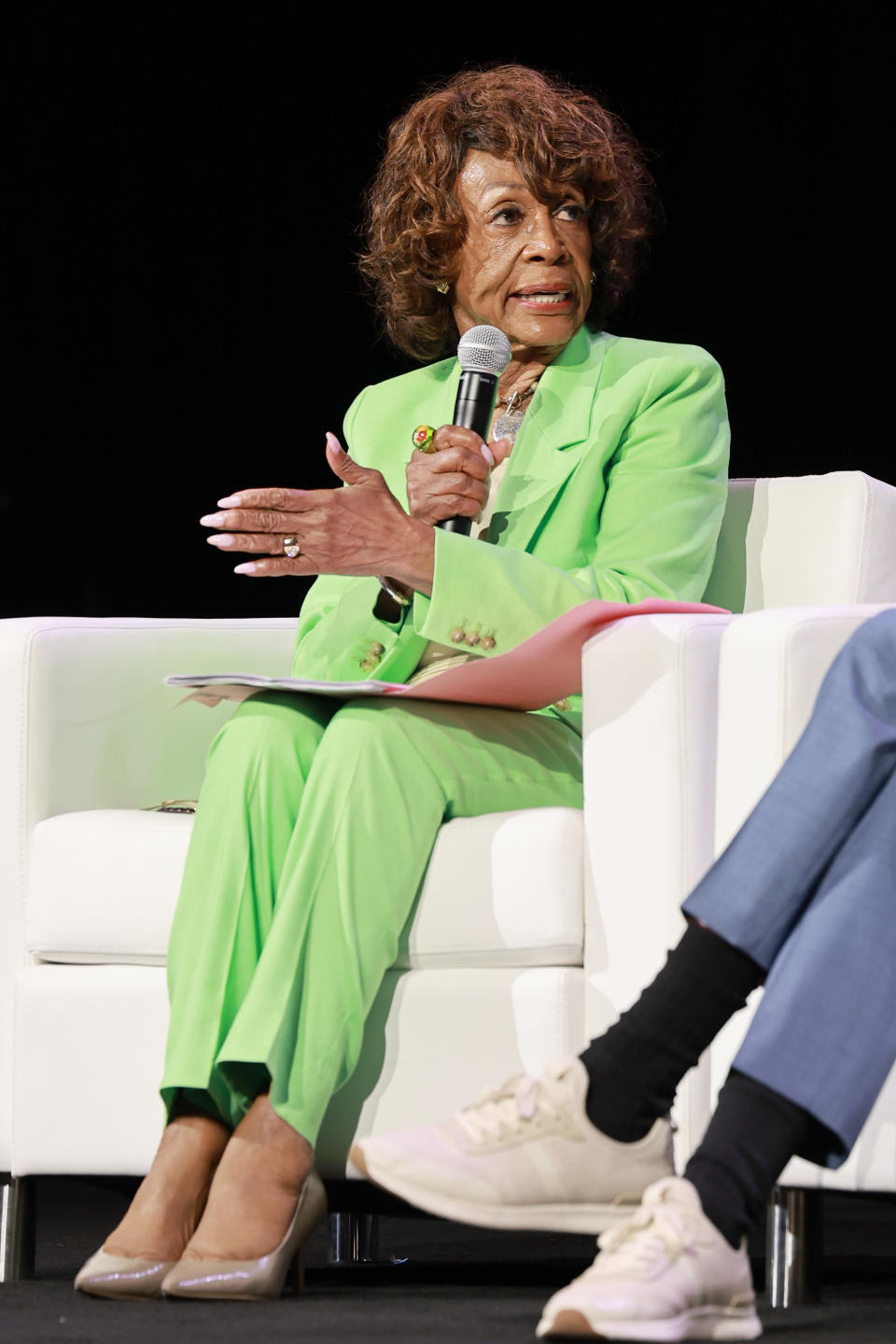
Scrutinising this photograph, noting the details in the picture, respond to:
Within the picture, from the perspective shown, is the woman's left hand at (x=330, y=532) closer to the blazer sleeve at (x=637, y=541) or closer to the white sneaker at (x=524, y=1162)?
the blazer sleeve at (x=637, y=541)

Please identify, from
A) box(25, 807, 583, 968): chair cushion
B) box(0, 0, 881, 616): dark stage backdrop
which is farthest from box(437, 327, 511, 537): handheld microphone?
box(0, 0, 881, 616): dark stage backdrop

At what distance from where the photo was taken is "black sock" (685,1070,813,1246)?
3.68 ft

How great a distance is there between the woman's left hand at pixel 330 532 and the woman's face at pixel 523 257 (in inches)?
18.6

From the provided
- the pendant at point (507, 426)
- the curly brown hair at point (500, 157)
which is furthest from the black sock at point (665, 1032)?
the curly brown hair at point (500, 157)

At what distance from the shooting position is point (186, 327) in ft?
12.0

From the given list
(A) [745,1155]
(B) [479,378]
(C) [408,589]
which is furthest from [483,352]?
(A) [745,1155]

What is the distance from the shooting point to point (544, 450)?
196cm

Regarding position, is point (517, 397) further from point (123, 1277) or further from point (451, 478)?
point (123, 1277)

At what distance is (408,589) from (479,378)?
0.23m

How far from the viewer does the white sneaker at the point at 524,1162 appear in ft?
3.90

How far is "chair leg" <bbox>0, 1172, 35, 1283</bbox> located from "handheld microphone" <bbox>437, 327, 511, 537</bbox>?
2.86 ft

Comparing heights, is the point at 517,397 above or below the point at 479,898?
above

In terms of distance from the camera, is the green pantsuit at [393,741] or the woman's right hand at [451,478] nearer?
the green pantsuit at [393,741]

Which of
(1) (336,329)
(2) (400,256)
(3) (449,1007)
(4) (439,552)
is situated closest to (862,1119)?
(3) (449,1007)
